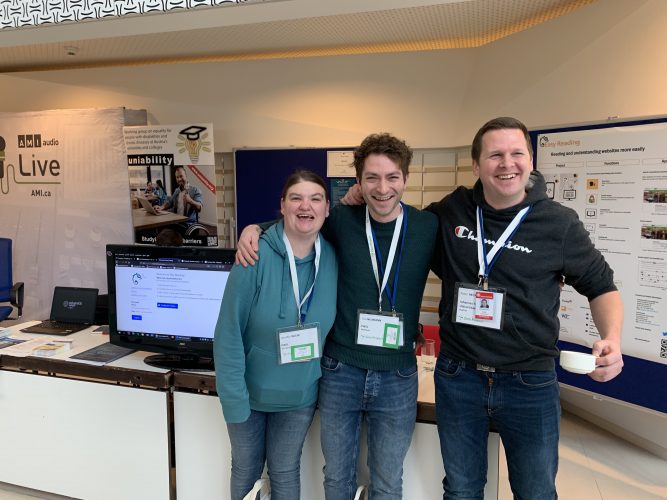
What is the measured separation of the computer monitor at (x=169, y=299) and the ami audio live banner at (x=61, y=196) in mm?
2926

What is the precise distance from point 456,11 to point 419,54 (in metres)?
0.90

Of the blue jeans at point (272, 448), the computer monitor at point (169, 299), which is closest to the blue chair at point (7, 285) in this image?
the computer monitor at point (169, 299)

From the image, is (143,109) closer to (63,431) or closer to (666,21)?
(63,431)

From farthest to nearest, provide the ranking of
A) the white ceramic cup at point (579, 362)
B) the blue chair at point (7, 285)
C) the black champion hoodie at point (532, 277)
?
the blue chair at point (7, 285)
the black champion hoodie at point (532, 277)
the white ceramic cup at point (579, 362)

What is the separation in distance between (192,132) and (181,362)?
2.99m

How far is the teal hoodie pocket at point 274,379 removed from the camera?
1.60 metres

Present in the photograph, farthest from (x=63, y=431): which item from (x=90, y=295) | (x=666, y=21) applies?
(x=666, y=21)

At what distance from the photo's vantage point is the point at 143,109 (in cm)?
507

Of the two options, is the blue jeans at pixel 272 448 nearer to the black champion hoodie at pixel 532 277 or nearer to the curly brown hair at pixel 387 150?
the black champion hoodie at pixel 532 277

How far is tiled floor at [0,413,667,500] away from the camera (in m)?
2.64

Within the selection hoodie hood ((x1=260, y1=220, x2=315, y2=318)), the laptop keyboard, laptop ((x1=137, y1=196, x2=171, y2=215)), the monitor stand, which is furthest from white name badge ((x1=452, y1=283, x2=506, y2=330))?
laptop ((x1=137, y1=196, x2=171, y2=215))

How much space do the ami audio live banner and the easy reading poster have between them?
4.13 m

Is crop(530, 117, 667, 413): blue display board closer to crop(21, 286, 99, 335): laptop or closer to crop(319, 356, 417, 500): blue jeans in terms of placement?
crop(319, 356, 417, 500): blue jeans

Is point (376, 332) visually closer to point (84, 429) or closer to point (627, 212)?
point (84, 429)
